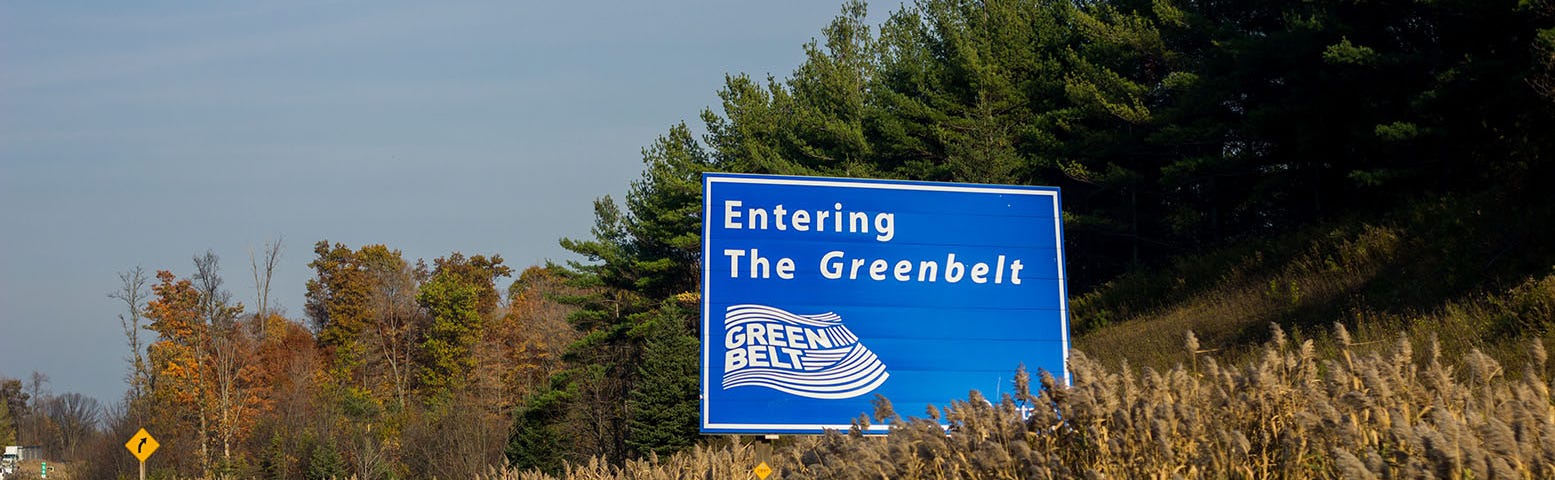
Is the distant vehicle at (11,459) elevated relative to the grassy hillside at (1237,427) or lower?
elevated

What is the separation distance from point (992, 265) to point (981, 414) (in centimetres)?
757

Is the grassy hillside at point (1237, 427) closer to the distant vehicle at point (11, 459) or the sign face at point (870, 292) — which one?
the sign face at point (870, 292)

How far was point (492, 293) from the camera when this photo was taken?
104938 millimetres

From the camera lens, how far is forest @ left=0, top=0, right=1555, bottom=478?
4.34 metres

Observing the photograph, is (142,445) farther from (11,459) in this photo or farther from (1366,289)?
(11,459)

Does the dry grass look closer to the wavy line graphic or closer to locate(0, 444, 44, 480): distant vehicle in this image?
the wavy line graphic

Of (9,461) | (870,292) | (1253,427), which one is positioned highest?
(9,461)

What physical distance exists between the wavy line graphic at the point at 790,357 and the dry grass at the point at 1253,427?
6.90m

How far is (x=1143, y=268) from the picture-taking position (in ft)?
145

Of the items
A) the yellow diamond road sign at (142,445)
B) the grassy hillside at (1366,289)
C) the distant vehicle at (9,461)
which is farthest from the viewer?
the distant vehicle at (9,461)

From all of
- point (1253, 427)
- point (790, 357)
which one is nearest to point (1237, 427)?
point (1253, 427)

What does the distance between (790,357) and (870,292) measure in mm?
903

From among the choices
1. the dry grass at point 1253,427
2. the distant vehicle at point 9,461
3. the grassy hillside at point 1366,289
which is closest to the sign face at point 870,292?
the dry grass at point 1253,427

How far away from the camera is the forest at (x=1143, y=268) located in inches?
171
